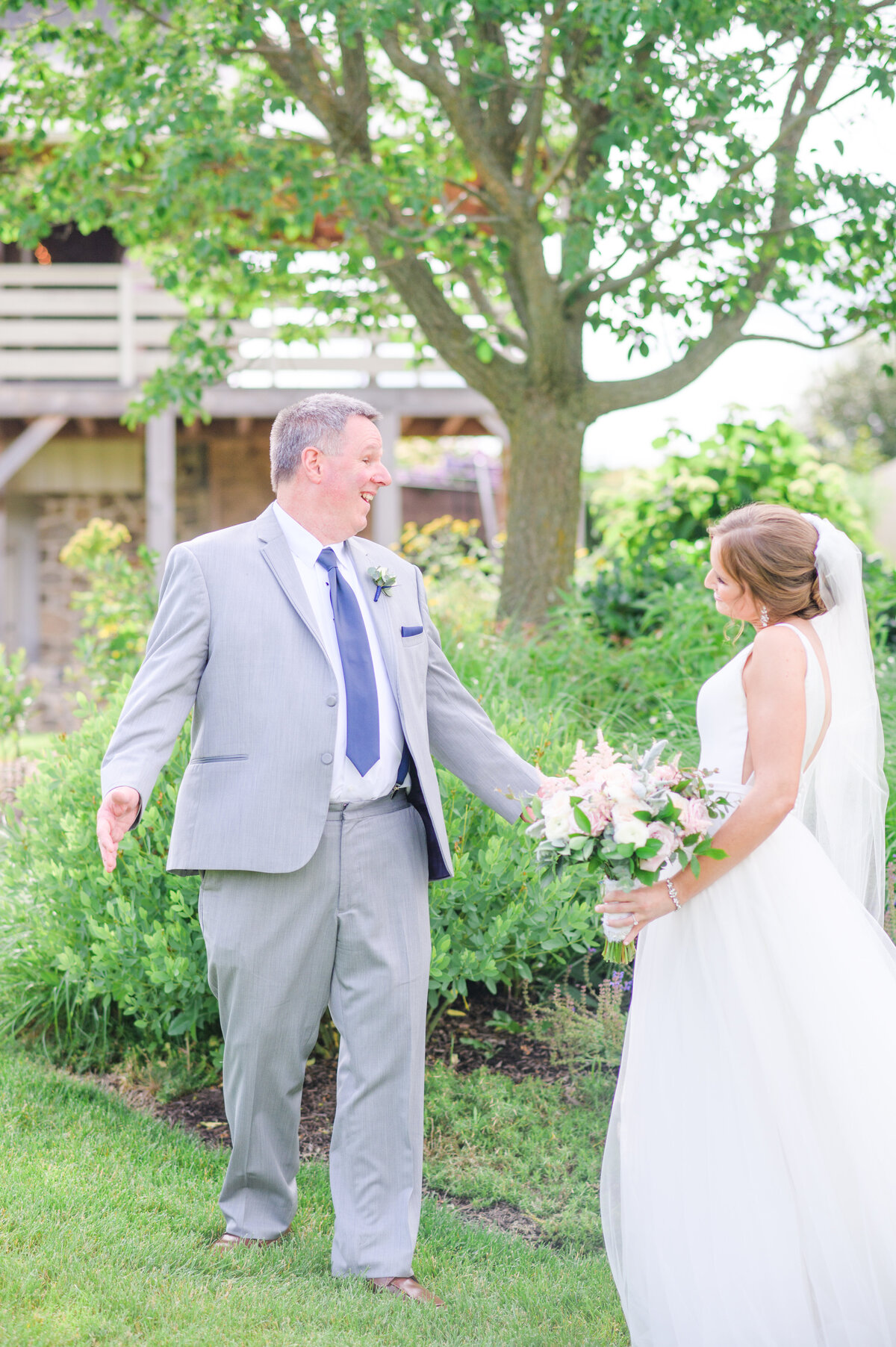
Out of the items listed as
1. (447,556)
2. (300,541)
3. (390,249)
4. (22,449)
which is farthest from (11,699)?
(22,449)

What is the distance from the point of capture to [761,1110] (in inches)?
97.5

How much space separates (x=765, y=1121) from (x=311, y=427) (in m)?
1.84

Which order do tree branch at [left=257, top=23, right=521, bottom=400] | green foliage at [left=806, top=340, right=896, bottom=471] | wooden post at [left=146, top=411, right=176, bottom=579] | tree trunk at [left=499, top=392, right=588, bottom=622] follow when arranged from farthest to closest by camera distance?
green foliage at [left=806, top=340, right=896, bottom=471]
wooden post at [left=146, top=411, right=176, bottom=579]
tree trunk at [left=499, top=392, right=588, bottom=622]
tree branch at [left=257, top=23, right=521, bottom=400]

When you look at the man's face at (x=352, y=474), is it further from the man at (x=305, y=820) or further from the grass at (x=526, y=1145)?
the grass at (x=526, y=1145)

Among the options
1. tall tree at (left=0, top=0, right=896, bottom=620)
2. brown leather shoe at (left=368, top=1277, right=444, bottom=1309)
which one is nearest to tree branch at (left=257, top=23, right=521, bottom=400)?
tall tree at (left=0, top=0, right=896, bottom=620)

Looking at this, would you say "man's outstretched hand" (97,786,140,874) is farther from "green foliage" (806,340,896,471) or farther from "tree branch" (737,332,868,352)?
"green foliage" (806,340,896,471)

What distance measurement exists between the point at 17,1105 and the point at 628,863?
88.5 inches

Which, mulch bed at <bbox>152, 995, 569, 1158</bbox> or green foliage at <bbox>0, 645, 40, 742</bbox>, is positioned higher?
green foliage at <bbox>0, 645, 40, 742</bbox>

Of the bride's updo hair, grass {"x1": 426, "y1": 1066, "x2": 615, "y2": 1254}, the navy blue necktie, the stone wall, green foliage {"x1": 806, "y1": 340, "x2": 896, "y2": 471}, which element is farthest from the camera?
green foliage {"x1": 806, "y1": 340, "x2": 896, "y2": 471}

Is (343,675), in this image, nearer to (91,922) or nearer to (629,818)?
(629,818)

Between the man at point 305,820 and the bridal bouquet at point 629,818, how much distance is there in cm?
56

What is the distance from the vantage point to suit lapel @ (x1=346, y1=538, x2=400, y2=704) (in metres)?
3.03

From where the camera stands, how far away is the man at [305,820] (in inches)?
111

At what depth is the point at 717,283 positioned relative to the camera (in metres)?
5.88
